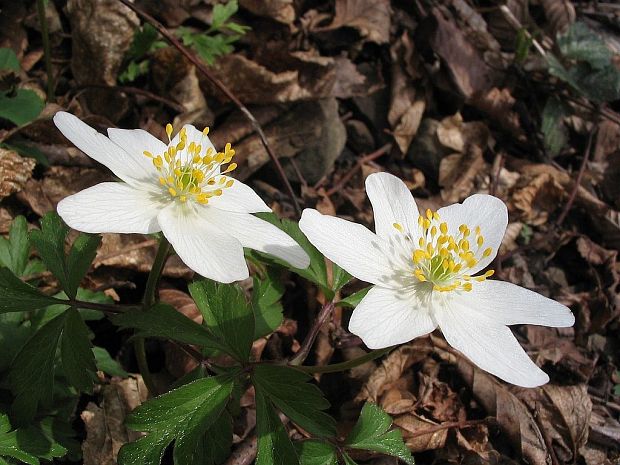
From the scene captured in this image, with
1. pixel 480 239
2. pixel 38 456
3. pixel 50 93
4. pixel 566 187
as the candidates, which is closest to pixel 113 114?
pixel 50 93

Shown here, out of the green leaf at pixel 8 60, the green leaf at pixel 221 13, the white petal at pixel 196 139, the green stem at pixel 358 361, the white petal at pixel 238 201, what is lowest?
the green stem at pixel 358 361

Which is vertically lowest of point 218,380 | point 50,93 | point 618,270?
point 618,270

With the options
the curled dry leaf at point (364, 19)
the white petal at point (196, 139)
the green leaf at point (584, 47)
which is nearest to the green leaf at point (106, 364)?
the white petal at point (196, 139)

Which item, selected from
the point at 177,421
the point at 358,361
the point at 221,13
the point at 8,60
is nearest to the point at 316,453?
the point at 358,361

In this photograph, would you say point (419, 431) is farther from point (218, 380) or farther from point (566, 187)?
point (566, 187)

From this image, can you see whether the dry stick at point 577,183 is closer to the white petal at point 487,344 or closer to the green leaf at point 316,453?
the white petal at point 487,344

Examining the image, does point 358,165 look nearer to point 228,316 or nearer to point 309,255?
point 309,255

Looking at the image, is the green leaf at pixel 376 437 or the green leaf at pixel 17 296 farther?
the green leaf at pixel 376 437
